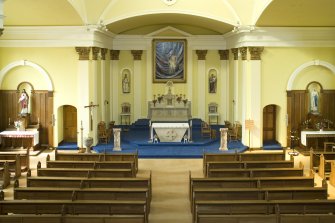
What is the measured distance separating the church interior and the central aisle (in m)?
0.09

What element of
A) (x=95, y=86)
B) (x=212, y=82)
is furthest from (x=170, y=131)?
(x=212, y=82)

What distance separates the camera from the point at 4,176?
52.7ft

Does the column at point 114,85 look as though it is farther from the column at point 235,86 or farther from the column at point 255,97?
the column at point 255,97

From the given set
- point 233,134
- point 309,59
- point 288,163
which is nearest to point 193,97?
point 233,134

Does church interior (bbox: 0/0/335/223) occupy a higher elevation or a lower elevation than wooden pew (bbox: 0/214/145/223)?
higher

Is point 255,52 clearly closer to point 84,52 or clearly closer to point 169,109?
point 169,109

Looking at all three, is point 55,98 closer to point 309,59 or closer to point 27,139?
point 27,139

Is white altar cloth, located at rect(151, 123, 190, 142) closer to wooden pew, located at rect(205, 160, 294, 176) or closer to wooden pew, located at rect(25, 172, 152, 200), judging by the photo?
Answer: wooden pew, located at rect(205, 160, 294, 176)

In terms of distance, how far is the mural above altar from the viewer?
2553 cm

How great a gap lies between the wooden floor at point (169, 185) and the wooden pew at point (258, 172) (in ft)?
4.45

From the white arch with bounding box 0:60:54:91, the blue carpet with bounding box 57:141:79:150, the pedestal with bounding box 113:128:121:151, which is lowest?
the blue carpet with bounding box 57:141:79:150

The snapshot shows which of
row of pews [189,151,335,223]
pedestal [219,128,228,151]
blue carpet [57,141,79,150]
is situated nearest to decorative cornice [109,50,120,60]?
blue carpet [57,141,79,150]

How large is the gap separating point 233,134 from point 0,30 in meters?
14.9

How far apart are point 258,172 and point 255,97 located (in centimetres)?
851
